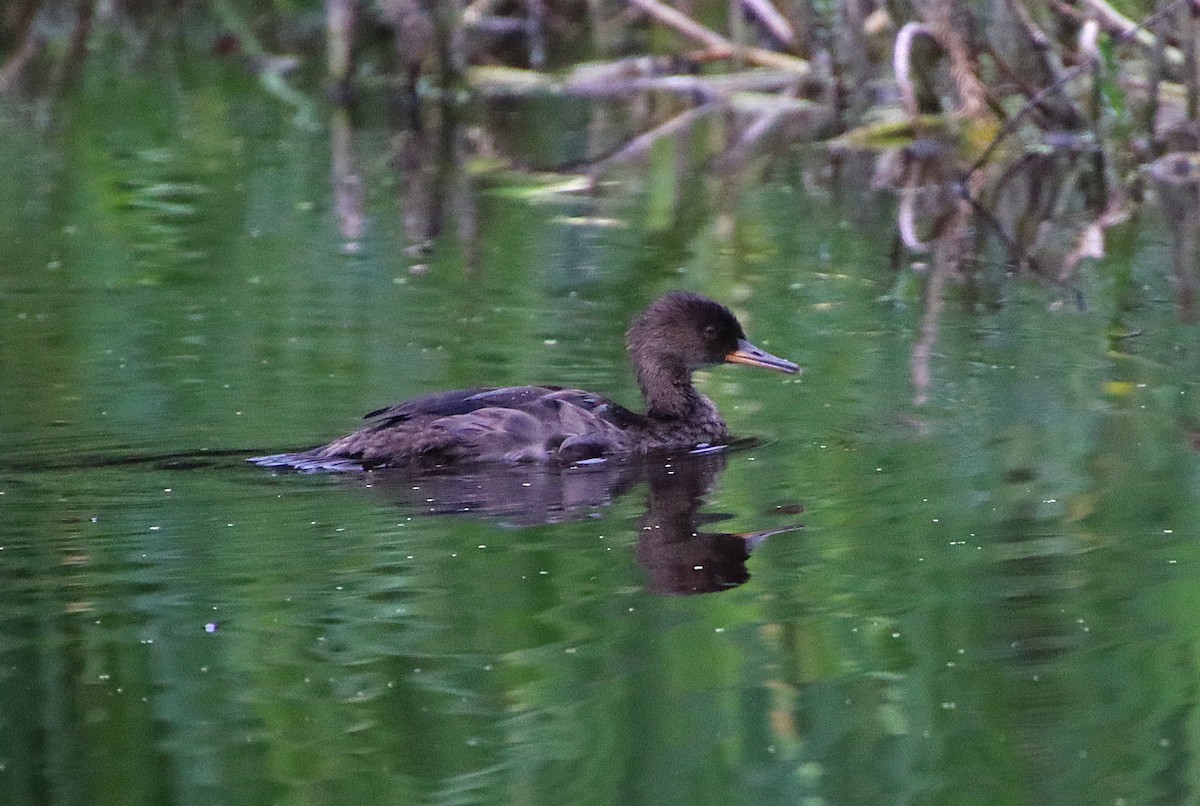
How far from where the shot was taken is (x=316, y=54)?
23438 mm

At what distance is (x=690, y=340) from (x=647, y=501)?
4.94 feet

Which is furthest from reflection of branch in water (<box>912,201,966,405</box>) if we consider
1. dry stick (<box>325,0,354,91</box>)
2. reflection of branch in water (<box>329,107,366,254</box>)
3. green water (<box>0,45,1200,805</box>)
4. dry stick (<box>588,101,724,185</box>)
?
dry stick (<box>325,0,354,91</box>)

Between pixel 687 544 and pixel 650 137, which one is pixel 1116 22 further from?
pixel 687 544

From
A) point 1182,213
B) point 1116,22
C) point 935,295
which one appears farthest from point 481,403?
point 1116,22

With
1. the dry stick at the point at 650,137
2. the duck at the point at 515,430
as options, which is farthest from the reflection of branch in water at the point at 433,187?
the duck at the point at 515,430

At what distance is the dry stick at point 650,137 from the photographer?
1521 cm

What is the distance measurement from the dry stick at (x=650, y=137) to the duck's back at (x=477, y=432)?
693cm

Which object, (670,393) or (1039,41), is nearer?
(670,393)

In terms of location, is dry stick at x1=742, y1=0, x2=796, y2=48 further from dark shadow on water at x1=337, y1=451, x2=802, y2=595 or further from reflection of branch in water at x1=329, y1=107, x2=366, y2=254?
dark shadow on water at x1=337, y1=451, x2=802, y2=595

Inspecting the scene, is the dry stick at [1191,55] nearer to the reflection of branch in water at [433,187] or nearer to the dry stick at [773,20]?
the reflection of branch in water at [433,187]

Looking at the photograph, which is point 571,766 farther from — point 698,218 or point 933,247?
point 698,218

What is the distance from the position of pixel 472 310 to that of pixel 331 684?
509cm

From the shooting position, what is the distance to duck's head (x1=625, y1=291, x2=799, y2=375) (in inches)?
332

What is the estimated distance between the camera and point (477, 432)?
299 inches
